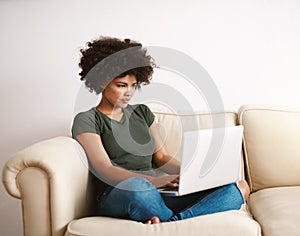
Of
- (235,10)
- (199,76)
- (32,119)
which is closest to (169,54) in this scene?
(199,76)

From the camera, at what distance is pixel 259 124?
86.2 inches

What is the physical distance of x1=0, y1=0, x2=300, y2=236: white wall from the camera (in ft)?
8.19

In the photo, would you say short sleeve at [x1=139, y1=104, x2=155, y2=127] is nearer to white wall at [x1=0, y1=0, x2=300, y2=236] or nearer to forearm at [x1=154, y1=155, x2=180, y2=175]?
forearm at [x1=154, y1=155, x2=180, y2=175]

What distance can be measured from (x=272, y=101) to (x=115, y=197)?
3.99 ft

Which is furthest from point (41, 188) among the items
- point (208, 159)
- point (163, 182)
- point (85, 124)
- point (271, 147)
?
point (271, 147)

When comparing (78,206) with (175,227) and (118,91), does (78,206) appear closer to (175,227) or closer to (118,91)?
(175,227)

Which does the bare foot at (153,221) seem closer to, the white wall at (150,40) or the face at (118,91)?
the face at (118,91)

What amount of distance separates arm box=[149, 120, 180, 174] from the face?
0.22 m

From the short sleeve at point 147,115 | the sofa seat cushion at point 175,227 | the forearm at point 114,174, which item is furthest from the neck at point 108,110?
the sofa seat cushion at point 175,227

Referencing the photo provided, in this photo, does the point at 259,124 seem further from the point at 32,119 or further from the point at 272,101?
the point at 32,119

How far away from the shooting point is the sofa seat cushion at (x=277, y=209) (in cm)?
156

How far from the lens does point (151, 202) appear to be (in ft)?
5.28

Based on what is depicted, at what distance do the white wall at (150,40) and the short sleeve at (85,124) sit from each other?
2.24 feet

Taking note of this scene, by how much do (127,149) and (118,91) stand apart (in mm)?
236
